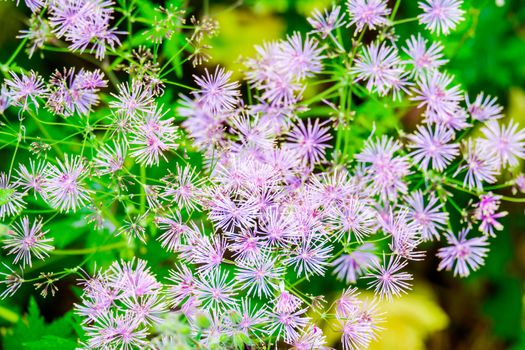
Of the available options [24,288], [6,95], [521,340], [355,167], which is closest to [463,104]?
[355,167]

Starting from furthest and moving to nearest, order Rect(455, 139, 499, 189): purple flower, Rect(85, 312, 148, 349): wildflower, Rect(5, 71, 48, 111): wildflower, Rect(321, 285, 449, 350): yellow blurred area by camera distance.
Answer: Rect(321, 285, 449, 350): yellow blurred area < Rect(455, 139, 499, 189): purple flower < Rect(5, 71, 48, 111): wildflower < Rect(85, 312, 148, 349): wildflower

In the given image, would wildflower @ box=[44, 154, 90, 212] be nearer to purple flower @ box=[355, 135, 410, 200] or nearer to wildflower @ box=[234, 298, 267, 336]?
wildflower @ box=[234, 298, 267, 336]

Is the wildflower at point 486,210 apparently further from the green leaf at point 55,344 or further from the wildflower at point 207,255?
the green leaf at point 55,344

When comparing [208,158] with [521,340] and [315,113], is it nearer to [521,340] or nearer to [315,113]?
[315,113]

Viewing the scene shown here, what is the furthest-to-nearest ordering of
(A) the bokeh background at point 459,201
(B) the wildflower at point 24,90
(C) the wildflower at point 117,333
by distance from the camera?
1. (A) the bokeh background at point 459,201
2. (B) the wildflower at point 24,90
3. (C) the wildflower at point 117,333

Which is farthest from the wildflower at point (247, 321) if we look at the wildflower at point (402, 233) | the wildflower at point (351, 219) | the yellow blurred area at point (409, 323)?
the yellow blurred area at point (409, 323)

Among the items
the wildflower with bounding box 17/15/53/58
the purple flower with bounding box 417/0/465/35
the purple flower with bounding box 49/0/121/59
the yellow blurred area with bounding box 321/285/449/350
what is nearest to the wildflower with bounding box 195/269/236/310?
the purple flower with bounding box 49/0/121/59
